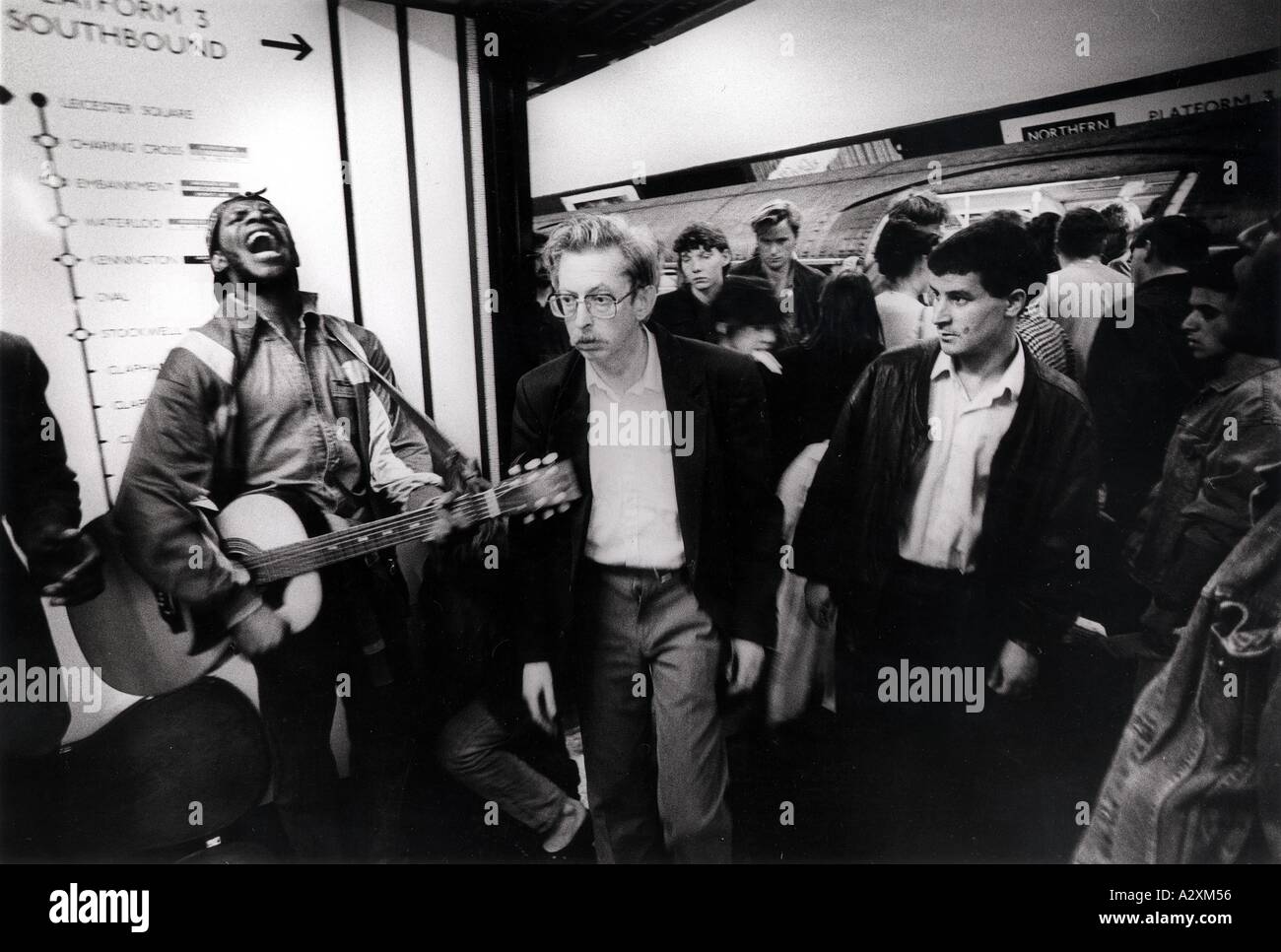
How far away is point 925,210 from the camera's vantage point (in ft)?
7.59

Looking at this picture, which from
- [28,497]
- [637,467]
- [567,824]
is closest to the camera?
[28,497]

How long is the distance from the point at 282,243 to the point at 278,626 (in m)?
0.98

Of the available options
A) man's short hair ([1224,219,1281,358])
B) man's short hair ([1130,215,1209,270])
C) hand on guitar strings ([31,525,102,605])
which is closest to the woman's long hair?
man's short hair ([1130,215,1209,270])

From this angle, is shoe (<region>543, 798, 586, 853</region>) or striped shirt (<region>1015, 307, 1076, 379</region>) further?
shoe (<region>543, 798, 586, 853</region>)

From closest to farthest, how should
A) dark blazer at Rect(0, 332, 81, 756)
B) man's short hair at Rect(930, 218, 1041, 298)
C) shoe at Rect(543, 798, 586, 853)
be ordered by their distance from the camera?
dark blazer at Rect(0, 332, 81, 756) < man's short hair at Rect(930, 218, 1041, 298) < shoe at Rect(543, 798, 586, 853)

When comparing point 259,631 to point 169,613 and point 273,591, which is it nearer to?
point 273,591

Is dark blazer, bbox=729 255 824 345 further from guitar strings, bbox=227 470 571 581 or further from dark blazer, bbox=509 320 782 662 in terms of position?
guitar strings, bbox=227 470 571 581

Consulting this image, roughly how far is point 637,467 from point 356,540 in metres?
0.75

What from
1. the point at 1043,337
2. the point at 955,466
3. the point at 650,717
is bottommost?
the point at 650,717

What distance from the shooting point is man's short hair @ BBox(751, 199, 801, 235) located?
2344 millimetres

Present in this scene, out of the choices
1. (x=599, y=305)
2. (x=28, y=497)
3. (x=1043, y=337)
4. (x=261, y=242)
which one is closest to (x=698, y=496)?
(x=599, y=305)

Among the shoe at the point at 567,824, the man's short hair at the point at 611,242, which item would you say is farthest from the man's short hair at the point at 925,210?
the shoe at the point at 567,824

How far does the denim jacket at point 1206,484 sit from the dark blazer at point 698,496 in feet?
3.30

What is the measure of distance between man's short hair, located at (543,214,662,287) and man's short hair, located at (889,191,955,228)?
65 centimetres
